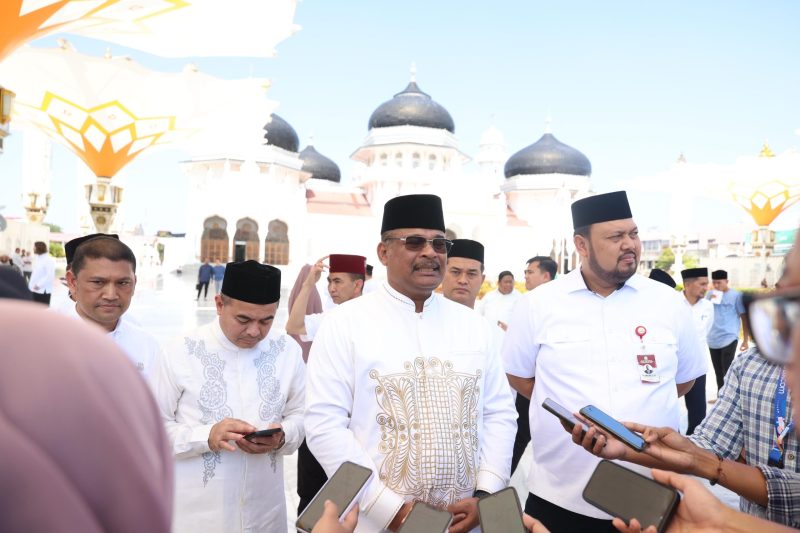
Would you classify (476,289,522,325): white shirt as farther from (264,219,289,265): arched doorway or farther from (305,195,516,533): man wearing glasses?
(264,219,289,265): arched doorway

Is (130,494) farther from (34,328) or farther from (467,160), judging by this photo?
(467,160)

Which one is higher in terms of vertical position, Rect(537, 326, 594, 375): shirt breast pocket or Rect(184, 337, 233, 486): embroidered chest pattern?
Rect(537, 326, 594, 375): shirt breast pocket

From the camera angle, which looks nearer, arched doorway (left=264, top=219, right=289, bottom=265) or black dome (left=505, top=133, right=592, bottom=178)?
arched doorway (left=264, top=219, right=289, bottom=265)

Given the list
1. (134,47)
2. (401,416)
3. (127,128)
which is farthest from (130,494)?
(127,128)

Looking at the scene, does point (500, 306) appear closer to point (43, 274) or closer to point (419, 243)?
point (419, 243)

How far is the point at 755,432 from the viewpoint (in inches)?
73.6

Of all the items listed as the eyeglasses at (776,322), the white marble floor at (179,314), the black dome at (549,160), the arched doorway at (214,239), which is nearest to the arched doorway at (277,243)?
the arched doorway at (214,239)

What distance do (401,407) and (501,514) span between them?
0.65 metres

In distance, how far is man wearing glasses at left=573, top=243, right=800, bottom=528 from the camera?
1716mm

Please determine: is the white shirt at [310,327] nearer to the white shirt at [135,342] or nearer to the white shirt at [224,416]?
the white shirt at [135,342]

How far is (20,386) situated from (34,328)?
0.19 feet

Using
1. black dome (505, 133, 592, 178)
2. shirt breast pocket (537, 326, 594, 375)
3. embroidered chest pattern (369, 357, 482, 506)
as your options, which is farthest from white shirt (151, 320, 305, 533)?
black dome (505, 133, 592, 178)

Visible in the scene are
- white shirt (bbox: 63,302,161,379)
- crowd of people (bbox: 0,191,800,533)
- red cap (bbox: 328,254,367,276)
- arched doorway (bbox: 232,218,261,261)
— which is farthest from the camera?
arched doorway (bbox: 232,218,261,261)

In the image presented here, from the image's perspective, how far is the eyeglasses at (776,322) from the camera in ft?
2.98
